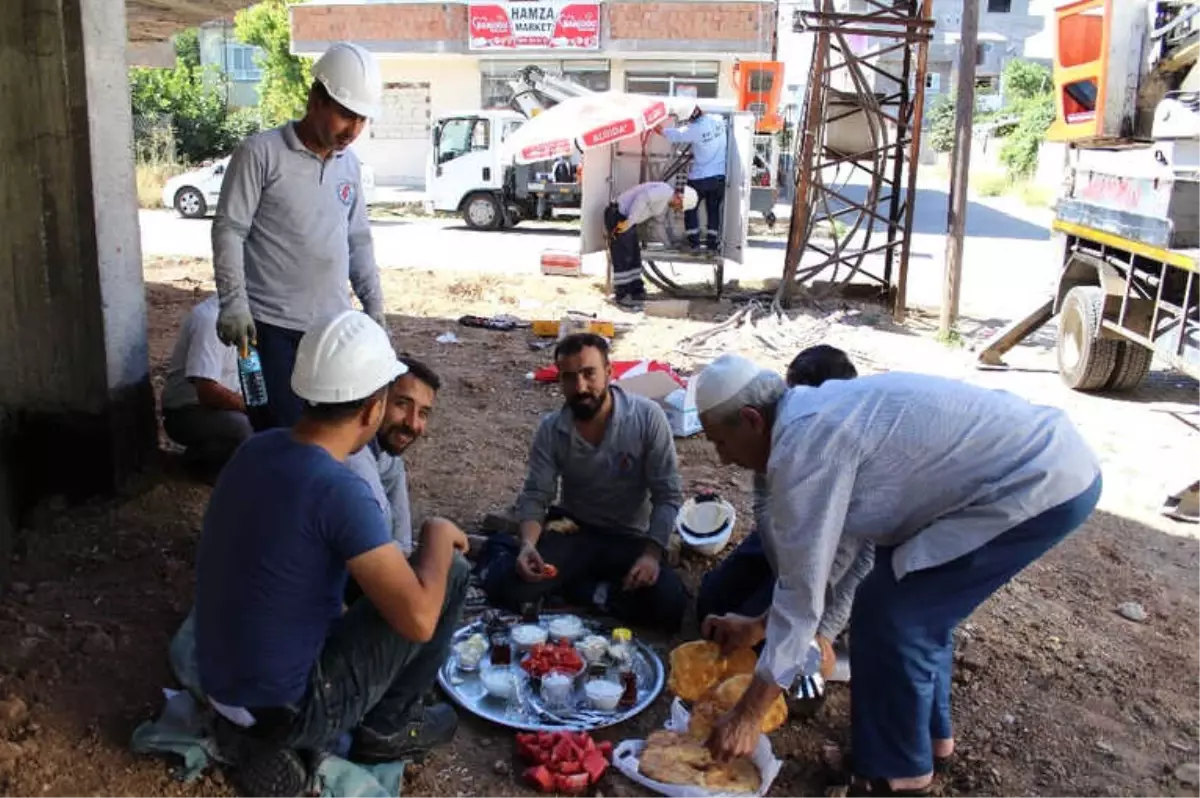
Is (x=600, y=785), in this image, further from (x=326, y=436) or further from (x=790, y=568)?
(x=326, y=436)

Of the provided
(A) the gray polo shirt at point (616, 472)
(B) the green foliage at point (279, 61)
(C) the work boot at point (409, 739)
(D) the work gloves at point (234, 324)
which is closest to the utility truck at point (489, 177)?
(B) the green foliage at point (279, 61)

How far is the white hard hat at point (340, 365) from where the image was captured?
2.38 m

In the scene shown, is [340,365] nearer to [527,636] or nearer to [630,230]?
[527,636]

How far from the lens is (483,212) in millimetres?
18500

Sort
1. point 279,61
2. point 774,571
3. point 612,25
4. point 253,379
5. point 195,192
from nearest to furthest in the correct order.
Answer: point 774,571, point 253,379, point 195,192, point 612,25, point 279,61

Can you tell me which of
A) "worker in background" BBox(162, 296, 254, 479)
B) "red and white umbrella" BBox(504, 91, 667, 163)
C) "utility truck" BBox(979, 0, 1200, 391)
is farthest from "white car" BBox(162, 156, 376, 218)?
"worker in background" BBox(162, 296, 254, 479)

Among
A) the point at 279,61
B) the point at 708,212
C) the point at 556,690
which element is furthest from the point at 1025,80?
the point at 556,690

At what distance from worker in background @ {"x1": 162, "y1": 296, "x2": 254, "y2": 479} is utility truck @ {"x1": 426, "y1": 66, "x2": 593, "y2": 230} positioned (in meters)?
13.9

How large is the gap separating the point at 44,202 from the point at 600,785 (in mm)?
3146

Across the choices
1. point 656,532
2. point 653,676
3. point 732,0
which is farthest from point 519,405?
point 732,0

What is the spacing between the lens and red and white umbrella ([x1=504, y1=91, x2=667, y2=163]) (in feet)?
37.8

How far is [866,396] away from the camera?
254 cm

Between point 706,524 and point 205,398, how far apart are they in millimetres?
2233

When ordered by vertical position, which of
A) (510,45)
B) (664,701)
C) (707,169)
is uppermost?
(510,45)
